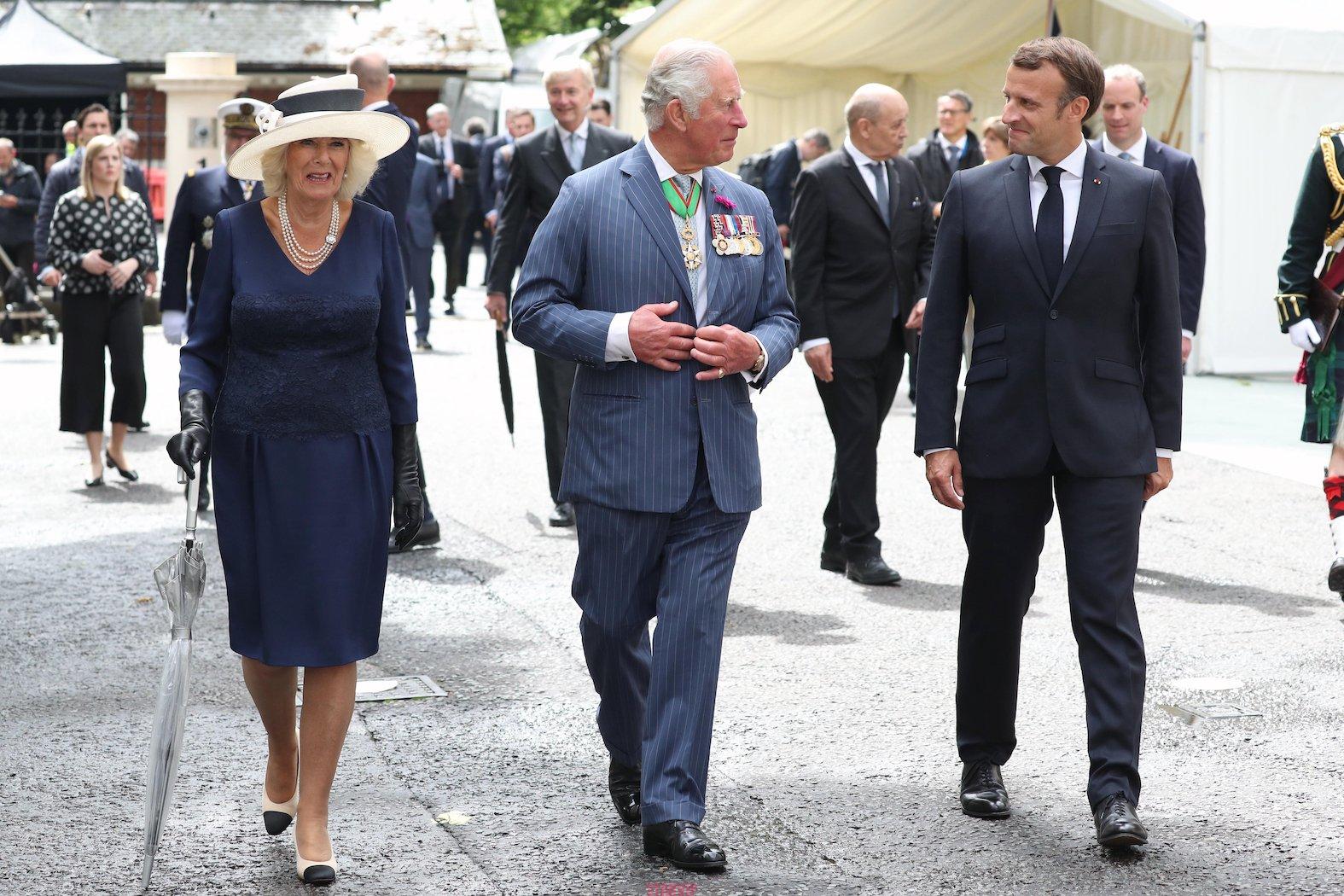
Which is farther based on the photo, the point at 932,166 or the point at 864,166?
the point at 932,166

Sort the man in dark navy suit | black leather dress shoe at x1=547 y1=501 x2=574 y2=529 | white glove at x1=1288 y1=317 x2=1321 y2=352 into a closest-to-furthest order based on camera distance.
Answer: white glove at x1=1288 y1=317 x2=1321 y2=352
the man in dark navy suit
black leather dress shoe at x1=547 y1=501 x2=574 y2=529

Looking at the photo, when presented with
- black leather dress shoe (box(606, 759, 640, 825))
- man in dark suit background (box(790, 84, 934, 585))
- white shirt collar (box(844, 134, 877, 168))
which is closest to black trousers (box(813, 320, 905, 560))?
man in dark suit background (box(790, 84, 934, 585))

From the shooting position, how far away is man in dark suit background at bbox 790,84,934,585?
780 cm

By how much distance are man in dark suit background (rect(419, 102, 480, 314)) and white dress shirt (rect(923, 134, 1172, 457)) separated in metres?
15.5

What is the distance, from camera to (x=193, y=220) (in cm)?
816

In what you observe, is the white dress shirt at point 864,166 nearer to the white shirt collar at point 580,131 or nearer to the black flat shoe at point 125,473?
the white shirt collar at point 580,131

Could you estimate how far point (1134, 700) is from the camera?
4645 millimetres

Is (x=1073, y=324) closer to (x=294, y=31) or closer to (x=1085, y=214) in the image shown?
(x=1085, y=214)

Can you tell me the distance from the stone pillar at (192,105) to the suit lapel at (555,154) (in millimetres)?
14828

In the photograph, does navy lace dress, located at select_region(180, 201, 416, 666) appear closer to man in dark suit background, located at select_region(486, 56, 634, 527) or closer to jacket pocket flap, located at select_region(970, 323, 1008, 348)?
jacket pocket flap, located at select_region(970, 323, 1008, 348)

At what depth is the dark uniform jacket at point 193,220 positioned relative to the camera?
784 centimetres

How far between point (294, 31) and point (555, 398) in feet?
138

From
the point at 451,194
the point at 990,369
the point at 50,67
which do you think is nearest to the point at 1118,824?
the point at 990,369

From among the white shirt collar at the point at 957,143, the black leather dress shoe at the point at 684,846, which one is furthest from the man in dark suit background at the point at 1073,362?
the white shirt collar at the point at 957,143
